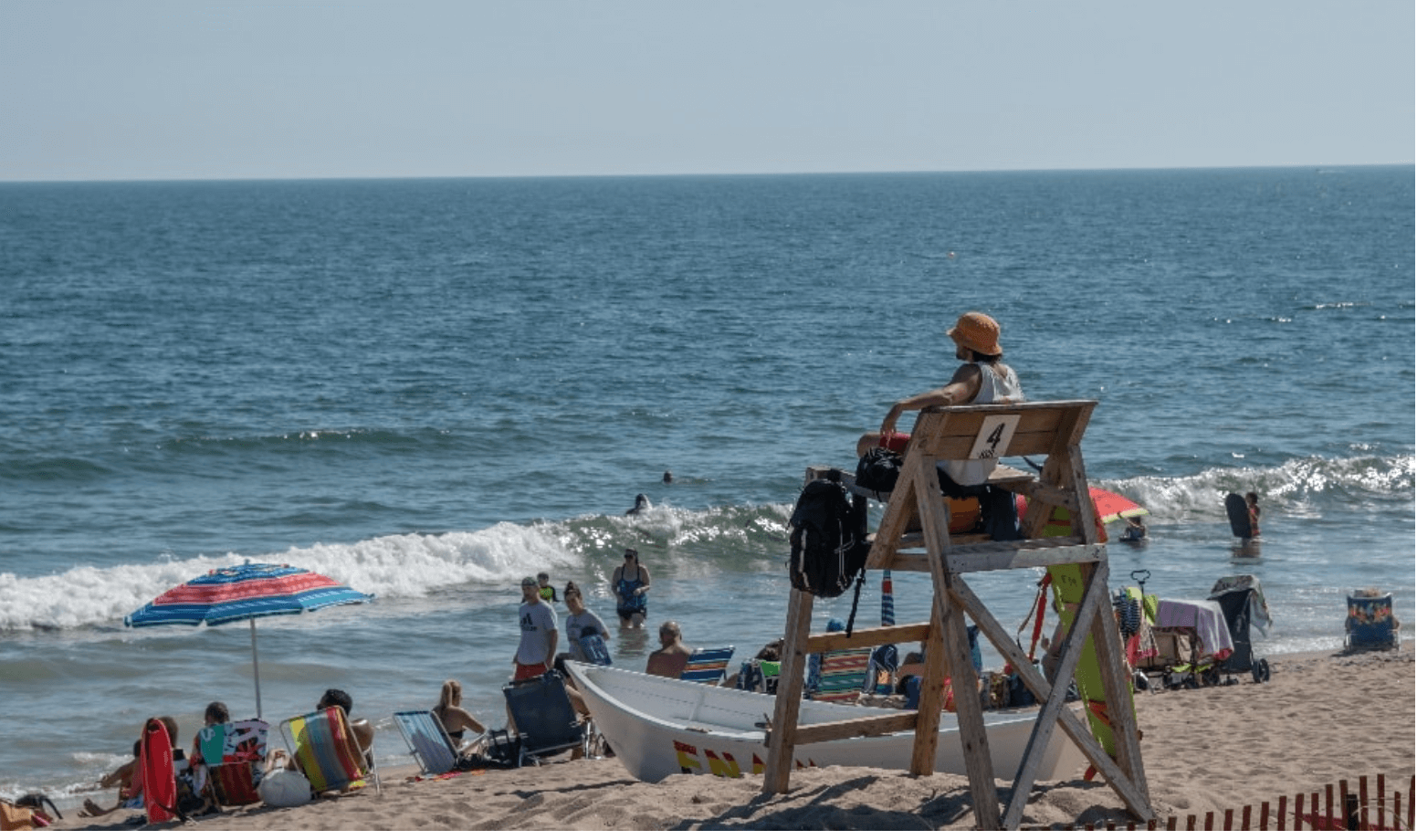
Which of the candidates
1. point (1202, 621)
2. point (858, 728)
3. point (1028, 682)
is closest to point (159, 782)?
point (858, 728)

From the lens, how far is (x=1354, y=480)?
2509cm

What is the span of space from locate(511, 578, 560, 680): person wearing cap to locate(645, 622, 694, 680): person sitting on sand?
798 mm

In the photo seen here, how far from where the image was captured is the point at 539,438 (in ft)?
99.6

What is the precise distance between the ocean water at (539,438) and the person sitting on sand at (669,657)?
1556 mm

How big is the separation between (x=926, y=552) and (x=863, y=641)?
1184 millimetres

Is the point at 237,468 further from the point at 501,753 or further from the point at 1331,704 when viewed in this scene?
the point at 1331,704

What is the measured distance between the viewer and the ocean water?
53.7 ft

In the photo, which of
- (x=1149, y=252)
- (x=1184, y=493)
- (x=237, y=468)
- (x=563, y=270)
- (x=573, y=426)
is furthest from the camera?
(x=1149, y=252)

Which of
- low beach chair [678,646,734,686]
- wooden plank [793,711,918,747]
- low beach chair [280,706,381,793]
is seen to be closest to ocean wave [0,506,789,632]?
low beach chair [678,646,734,686]

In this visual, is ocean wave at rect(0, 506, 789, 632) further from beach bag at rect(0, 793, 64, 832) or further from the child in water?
beach bag at rect(0, 793, 64, 832)

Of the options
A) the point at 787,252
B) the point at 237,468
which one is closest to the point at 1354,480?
the point at 237,468

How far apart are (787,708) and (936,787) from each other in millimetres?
772

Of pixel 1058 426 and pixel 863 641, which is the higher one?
pixel 1058 426

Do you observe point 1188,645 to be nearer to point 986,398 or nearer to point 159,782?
point 986,398
